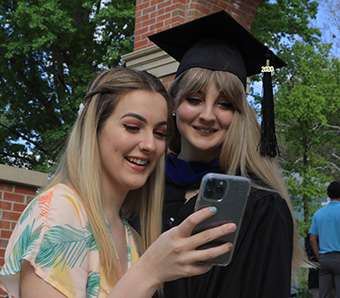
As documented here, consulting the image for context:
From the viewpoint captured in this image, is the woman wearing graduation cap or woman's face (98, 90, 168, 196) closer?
woman's face (98, 90, 168, 196)

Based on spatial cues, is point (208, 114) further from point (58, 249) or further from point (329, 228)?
point (329, 228)

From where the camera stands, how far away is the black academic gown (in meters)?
2.05

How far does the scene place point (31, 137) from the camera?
16.4 m

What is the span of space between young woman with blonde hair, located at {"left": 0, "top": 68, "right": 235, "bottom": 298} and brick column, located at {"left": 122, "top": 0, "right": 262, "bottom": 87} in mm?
4807

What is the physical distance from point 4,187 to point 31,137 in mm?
11765

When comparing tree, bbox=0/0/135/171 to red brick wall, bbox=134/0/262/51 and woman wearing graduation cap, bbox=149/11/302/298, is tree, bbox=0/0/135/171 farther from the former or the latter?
woman wearing graduation cap, bbox=149/11/302/298

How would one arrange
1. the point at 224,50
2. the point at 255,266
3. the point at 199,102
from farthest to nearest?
the point at 224,50, the point at 199,102, the point at 255,266

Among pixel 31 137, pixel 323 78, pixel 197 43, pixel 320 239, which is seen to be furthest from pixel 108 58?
pixel 197 43

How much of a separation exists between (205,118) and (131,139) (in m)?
0.96

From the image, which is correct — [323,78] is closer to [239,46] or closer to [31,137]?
[31,137]

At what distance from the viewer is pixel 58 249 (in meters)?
1.31

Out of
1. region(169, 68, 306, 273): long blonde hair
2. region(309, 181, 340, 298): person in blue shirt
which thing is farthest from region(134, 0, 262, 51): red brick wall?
region(169, 68, 306, 273): long blonde hair

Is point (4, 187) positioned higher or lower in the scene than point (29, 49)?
lower

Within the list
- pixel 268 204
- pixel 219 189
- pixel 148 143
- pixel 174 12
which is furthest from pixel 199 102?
pixel 174 12
